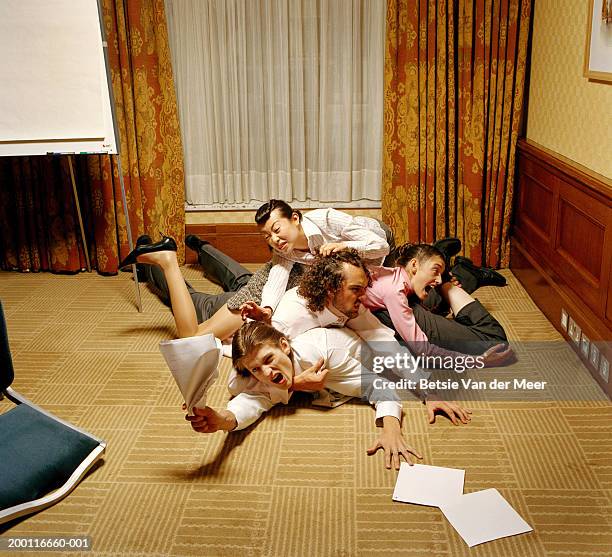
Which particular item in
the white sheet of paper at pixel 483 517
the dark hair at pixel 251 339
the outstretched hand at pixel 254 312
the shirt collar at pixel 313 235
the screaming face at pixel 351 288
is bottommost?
the white sheet of paper at pixel 483 517

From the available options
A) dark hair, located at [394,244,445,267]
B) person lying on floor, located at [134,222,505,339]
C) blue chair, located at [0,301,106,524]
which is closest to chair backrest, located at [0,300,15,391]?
blue chair, located at [0,301,106,524]

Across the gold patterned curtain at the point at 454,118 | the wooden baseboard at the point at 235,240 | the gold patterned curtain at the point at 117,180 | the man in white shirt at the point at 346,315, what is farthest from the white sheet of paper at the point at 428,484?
the gold patterned curtain at the point at 117,180

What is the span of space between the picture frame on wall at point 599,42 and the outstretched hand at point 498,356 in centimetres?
113

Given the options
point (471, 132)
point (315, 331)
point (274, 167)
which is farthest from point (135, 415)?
point (471, 132)

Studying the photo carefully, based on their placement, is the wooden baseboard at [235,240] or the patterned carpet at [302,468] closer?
the patterned carpet at [302,468]

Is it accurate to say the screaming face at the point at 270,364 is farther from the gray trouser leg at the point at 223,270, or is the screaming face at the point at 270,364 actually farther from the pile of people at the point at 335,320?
the gray trouser leg at the point at 223,270

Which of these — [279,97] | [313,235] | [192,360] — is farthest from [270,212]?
[279,97]

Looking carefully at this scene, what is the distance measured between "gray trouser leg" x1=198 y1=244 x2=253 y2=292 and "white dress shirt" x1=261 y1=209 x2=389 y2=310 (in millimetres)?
469

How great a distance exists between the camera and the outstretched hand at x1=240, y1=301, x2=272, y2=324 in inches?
108

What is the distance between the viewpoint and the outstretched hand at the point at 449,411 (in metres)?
2.43

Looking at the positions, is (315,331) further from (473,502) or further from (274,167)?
(274,167)

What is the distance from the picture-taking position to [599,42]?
275cm

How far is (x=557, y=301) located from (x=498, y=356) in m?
0.54

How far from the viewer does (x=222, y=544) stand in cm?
187
